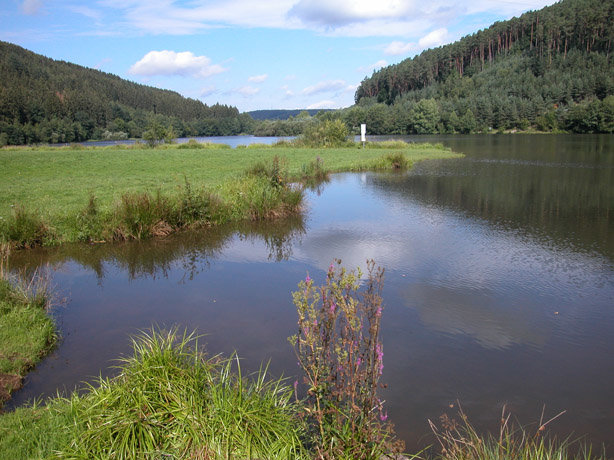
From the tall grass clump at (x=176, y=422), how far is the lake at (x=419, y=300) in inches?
51.1

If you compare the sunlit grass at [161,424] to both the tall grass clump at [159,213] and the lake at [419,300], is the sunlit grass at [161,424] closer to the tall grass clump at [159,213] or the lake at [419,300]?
the lake at [419,300]

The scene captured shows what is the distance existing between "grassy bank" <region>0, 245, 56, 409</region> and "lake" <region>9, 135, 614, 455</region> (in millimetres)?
164

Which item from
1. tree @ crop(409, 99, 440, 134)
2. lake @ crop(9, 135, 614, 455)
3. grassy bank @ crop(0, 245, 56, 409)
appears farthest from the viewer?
tree @ crop(409, 99, 440, 134)

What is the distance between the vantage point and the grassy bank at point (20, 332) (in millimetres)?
4705

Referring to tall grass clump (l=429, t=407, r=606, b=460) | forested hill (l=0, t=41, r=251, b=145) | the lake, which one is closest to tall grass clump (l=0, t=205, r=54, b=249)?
the lake

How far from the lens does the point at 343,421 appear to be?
3275mm

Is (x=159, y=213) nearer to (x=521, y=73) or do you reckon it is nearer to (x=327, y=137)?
(x=327, y=137)

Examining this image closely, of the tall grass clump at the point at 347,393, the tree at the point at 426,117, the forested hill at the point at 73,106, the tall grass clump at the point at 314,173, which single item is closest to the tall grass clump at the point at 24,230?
the tall grass clump at the point at 347,393

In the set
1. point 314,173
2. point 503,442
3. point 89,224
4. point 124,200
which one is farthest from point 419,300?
point 314,173

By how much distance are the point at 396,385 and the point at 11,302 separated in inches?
207

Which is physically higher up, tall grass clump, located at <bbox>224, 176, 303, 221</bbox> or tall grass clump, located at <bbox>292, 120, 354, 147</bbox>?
tall grass clump, located at <bbox>292, 120, 354, 147</bbox>

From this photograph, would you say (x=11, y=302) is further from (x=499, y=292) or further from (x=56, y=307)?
(x=499, y=292)

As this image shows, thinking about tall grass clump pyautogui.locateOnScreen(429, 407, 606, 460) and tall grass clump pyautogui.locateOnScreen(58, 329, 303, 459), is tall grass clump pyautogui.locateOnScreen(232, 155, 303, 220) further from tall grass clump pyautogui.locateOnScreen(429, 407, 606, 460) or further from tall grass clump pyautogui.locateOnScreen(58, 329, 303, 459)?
tall grass clump pyautogui.locateOnScreen(429, 407, 606, 460)

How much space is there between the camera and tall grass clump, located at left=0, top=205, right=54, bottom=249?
31.4ft
